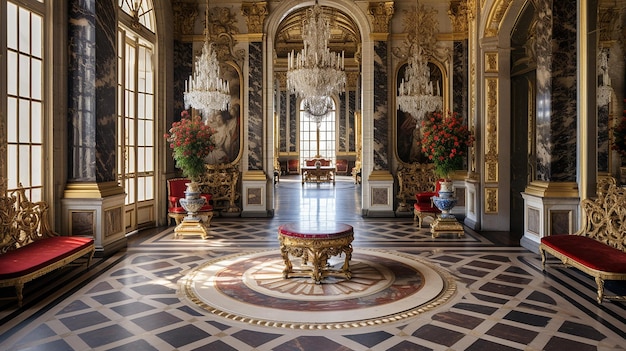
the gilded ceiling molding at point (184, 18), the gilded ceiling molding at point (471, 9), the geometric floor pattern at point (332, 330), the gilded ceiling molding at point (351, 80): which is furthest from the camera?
the gilded ceiling molding at point (351, 80)

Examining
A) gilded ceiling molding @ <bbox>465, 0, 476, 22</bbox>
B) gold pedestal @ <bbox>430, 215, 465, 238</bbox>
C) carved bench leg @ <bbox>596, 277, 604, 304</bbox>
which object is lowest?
carved bench leg @ <bbox>596, 277, 604, 304</bbox>

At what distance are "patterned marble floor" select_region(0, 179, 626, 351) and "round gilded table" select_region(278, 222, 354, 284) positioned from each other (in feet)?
2.39

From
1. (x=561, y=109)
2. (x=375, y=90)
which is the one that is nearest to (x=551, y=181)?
(x=561, y=109)

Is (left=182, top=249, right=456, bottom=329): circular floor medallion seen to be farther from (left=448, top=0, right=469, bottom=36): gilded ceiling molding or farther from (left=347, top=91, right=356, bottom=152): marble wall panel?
(left=347, top=91, right=356, bottom=152): marble wall panel

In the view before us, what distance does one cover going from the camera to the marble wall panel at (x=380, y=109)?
33.7ft

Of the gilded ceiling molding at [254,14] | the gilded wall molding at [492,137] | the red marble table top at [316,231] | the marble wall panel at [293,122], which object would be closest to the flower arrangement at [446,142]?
the gilded wall molding at [492,137]

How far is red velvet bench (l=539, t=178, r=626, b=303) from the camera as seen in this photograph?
4355 millimetres

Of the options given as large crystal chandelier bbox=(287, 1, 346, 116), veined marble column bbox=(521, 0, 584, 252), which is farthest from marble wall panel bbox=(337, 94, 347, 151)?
veined marble column bbox=(521, 0, 584, 252)

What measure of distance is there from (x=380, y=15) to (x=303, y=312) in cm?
802

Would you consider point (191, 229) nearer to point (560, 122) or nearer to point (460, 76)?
point (560, 122)

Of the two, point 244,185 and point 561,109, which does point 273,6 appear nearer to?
point 244,185

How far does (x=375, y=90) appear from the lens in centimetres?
1028

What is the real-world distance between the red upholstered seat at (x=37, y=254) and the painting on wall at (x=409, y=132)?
7034 millimetres

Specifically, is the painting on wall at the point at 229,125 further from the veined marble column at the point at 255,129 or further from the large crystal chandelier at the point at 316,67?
the large crystal chandelier at the point at 316,67
